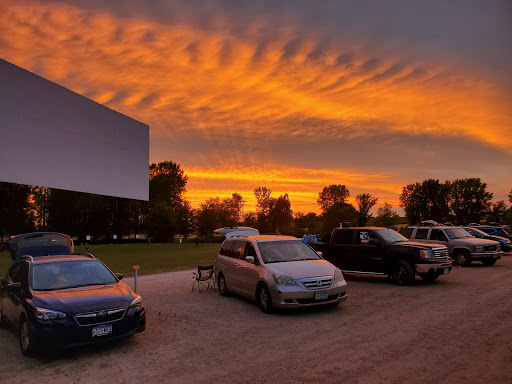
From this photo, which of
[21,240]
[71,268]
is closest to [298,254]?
[71,268]

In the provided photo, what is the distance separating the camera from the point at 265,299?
33.3 feet

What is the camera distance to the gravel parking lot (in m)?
5.82

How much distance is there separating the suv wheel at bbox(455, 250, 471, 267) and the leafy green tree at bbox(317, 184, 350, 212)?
95.7 metres

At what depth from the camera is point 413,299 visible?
1127 centimetres

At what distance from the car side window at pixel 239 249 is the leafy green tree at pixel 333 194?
103961 mm

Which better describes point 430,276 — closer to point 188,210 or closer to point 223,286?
point 223,286

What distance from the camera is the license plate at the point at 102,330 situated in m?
6.83

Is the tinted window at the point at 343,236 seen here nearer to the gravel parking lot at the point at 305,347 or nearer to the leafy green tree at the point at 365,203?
the gravel parking lot at the point at 305,347

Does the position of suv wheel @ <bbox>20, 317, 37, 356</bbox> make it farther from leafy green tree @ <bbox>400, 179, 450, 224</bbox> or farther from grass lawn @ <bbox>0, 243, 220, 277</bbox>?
leafy green tree @ <bbox>400, 179, 450, 224</bbox>

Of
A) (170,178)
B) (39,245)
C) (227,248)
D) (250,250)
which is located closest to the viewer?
(250,250)

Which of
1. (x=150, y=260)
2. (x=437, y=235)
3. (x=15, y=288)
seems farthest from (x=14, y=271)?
(x=150, y=260)

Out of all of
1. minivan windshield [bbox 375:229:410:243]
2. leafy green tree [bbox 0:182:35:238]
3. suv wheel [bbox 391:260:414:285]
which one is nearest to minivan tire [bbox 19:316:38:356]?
suv wheel [bbox 391:260:414:285]

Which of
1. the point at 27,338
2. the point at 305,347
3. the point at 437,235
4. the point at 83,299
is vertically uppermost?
the point at 437,235

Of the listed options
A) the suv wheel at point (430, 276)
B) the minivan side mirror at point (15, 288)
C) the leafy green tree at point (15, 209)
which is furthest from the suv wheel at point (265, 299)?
the leafy green tree at point (15, 209)
